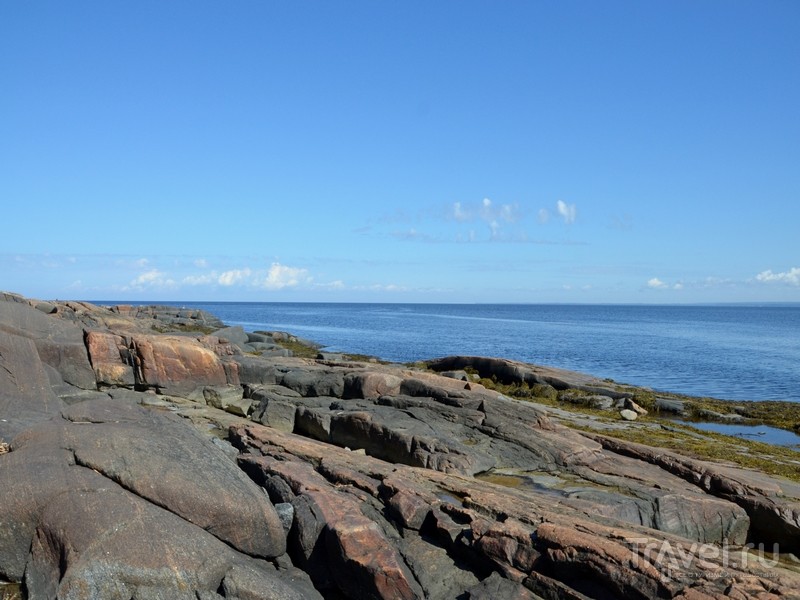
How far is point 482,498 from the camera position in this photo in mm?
10875

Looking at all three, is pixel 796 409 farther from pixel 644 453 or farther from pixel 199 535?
pixel 199 535

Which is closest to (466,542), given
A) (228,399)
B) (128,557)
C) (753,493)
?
(128,557)

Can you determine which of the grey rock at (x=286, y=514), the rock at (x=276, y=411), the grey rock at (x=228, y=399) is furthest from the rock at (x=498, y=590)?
the grey rock at (x=228, y=399)

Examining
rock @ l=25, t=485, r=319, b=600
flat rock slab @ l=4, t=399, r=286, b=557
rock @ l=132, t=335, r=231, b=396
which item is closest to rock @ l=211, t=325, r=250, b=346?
rock @ l=132, t=335, r=231, b=396

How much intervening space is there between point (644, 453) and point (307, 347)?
45.7 metres

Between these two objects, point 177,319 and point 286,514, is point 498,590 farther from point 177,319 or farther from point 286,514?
point 177,319

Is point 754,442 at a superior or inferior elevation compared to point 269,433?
inferior

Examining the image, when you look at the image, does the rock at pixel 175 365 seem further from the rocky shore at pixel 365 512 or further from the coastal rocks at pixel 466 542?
the coastal rocks at pixel 466 542

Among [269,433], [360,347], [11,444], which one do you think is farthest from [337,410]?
[360,347]

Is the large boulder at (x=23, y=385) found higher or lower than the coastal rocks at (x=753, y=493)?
higher

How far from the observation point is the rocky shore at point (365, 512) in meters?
8.45

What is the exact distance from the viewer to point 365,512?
35.2 ft

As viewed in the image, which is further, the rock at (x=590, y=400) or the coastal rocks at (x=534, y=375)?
the coastal rocks at (x=534, y=375)

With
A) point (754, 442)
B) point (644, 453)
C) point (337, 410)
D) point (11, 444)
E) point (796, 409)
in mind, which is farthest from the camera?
point (796, 409)
